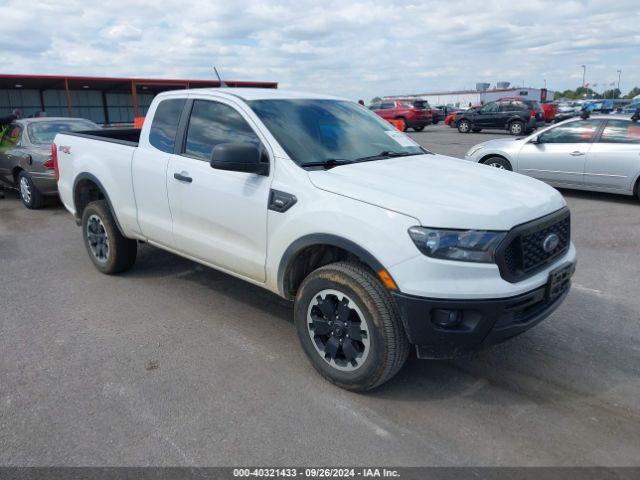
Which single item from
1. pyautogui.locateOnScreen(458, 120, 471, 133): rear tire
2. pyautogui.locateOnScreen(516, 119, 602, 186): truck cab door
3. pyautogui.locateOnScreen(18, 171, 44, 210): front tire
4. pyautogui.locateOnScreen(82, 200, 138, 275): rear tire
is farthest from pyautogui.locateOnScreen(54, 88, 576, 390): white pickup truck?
pyautogui.locateOnScreen(458, 120, 471, 133): rear tire

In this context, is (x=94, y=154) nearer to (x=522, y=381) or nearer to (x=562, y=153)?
(x=522, y=381)

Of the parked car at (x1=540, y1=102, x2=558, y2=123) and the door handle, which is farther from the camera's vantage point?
the parked car at (x1=540, y1=102, x2=558, y2=123)

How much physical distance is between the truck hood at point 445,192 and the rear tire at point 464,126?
25978 mm

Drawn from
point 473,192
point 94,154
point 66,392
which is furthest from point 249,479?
point 94,154

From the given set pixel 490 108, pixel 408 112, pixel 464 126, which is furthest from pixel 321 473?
pixel 408 112

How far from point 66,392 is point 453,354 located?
8.00ft

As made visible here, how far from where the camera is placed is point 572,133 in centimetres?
983

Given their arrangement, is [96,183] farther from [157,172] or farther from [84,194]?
[157,172]

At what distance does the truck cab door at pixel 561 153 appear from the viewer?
959 centimetres

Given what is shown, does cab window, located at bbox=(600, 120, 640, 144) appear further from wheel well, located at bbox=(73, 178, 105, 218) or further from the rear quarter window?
wheel well, located at bbox=(73, 178, 105, 218)

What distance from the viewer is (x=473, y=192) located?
3312 mm

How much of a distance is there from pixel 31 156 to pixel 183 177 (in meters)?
6.06

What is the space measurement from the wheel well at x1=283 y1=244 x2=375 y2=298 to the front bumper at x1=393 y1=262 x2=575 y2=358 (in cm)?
69

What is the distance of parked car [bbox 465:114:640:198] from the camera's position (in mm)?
9172
